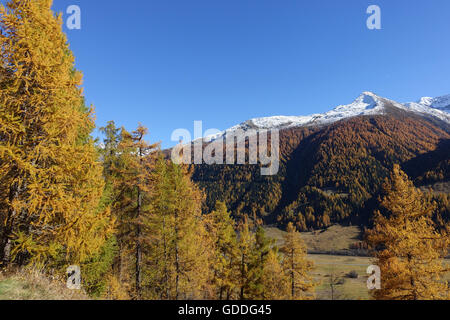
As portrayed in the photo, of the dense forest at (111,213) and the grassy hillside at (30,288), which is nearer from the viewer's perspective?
the grassy hillside at (30,288)

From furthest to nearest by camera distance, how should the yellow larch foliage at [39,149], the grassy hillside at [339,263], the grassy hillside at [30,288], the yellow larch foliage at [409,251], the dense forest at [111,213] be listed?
1. the grassy hillside at [339,263]
2. the yellow larch foliage at [409,251]
3. the dense forest at [111,213]
4. the yellow larch foliage at [39,149]
5. the grassy hillside at [30,288]

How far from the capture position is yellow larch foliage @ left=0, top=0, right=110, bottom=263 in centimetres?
736

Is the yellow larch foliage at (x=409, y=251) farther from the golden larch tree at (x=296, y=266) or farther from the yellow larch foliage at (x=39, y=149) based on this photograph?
the yellow larch foliage at (x=39, y=149)

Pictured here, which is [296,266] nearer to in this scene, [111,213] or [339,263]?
[111,213]

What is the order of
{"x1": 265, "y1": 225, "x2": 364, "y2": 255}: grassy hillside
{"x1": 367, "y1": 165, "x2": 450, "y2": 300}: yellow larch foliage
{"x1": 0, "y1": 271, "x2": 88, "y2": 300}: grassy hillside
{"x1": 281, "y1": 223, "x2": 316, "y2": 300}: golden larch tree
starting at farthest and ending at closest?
{"x1": 265, "y1": 225, "x2": 364, "y2": 255}: grassy hillside
{"x1": 281, "y1": 223, "x2": 316, "y2": 300}: golden larch tree
{"x1": 367, "y1": 165, "x2": 450, "y2": 300}: yellow larch foliage
{"x1": 0, "y1": 271, "x2": 88, "y2": 300}: grassy hillside

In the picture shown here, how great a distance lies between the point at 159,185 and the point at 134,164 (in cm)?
305

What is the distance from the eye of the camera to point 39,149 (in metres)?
7.64

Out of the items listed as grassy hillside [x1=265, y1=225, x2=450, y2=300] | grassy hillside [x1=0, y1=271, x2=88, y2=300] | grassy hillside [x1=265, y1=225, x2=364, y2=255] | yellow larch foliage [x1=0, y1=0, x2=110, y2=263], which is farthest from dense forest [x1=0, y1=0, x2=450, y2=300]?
grassy hillside [x1=265, y1=225, x2=364, y2=255]

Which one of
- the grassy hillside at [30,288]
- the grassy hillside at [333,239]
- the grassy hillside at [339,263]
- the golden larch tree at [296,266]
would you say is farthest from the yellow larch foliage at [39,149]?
the grassy hillside at [333,239]

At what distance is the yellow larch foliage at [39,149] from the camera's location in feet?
24.2

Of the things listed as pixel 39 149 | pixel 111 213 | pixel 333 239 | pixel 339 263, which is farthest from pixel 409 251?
pixel 333 239

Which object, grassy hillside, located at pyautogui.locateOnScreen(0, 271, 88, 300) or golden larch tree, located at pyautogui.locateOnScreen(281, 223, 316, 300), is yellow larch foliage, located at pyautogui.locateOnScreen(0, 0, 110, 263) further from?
golden larch tree, located at pyautogui.locateOnScreen(281, 223, 316, 300)

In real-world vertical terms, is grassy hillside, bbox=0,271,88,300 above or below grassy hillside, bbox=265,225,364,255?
above
